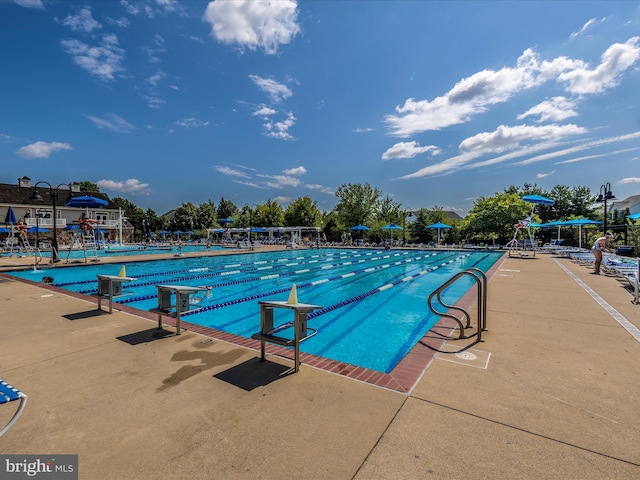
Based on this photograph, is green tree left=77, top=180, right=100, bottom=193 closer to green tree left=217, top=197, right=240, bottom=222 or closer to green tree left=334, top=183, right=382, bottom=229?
green tree left=217, top=197, right=240, bottom=222

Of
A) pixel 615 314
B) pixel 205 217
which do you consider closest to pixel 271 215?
pixel 205 217

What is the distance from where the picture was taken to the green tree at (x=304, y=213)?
1911 inches

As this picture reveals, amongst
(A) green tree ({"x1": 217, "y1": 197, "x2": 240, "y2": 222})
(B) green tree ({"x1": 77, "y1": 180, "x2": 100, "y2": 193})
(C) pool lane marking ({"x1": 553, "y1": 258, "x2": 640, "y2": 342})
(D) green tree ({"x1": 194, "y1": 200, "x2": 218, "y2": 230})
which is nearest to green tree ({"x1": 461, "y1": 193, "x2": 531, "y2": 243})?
(C) pool lane marking ({"x1": 553, "y1": 258, "x2": 640, "y2": 342})

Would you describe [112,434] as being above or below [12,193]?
below

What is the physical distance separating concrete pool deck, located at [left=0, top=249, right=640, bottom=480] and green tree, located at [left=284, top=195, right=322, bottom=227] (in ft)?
144

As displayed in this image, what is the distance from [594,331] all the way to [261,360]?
17.5 ft

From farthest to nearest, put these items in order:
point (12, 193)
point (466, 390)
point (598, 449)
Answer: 1. point (12, 193)
2. point (466, 390)
3. point (598, 449)

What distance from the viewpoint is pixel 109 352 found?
410 cm

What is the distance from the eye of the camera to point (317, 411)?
8.96ft

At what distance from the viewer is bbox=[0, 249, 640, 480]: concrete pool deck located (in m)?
2.10

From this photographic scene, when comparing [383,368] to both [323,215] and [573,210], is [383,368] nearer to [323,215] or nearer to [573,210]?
[323,215]

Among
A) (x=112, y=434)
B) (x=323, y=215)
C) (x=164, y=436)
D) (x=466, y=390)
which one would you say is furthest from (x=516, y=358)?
(x=323, y=215)

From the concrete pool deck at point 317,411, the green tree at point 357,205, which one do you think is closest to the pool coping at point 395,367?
the concrete pool deck at point 317,411

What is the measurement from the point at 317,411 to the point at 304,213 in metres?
46.1
